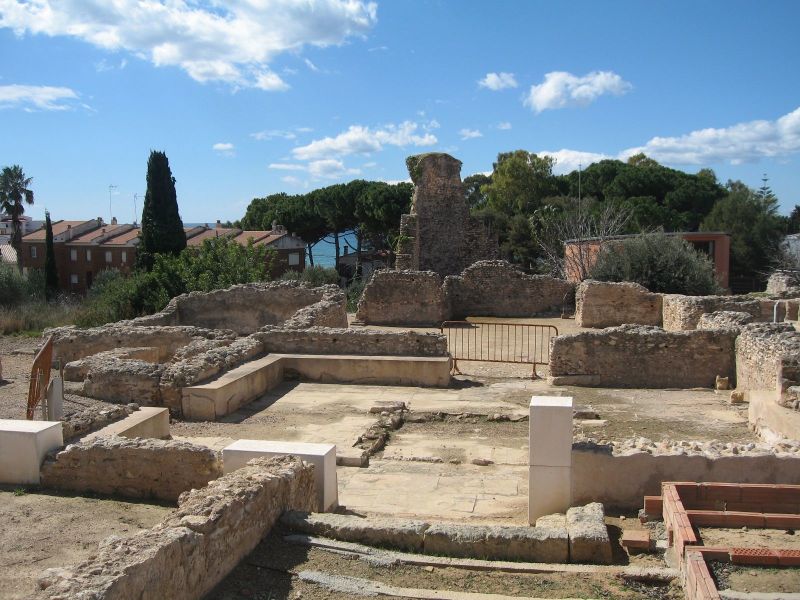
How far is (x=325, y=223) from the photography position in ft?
171

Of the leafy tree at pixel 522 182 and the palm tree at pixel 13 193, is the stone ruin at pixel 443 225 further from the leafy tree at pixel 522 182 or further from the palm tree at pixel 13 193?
the palm tree at pixel 13 193

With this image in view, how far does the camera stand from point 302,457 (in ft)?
22.0

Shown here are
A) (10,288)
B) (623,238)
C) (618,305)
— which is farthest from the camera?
(10,288)

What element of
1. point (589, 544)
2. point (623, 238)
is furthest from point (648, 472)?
point (623, 238)

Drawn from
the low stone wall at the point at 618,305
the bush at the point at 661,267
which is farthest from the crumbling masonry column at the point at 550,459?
the bush at the point at 661,267

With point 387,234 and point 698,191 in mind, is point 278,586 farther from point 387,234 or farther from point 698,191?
point 698,191

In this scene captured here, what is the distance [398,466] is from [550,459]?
265 cm

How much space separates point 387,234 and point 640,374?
35.6 m

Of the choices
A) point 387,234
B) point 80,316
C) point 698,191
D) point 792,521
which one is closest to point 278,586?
point 792,521

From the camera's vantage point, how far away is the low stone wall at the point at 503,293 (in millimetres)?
24500

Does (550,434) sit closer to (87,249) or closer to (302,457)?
(302,457)

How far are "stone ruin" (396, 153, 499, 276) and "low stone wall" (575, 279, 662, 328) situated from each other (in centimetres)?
1008

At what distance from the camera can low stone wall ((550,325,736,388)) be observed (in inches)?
521

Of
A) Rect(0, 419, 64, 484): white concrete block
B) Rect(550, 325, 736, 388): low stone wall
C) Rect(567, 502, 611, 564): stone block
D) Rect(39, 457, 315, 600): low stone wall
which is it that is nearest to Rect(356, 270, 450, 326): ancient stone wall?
Rect(550, 325, 736, 388): low stone wall
